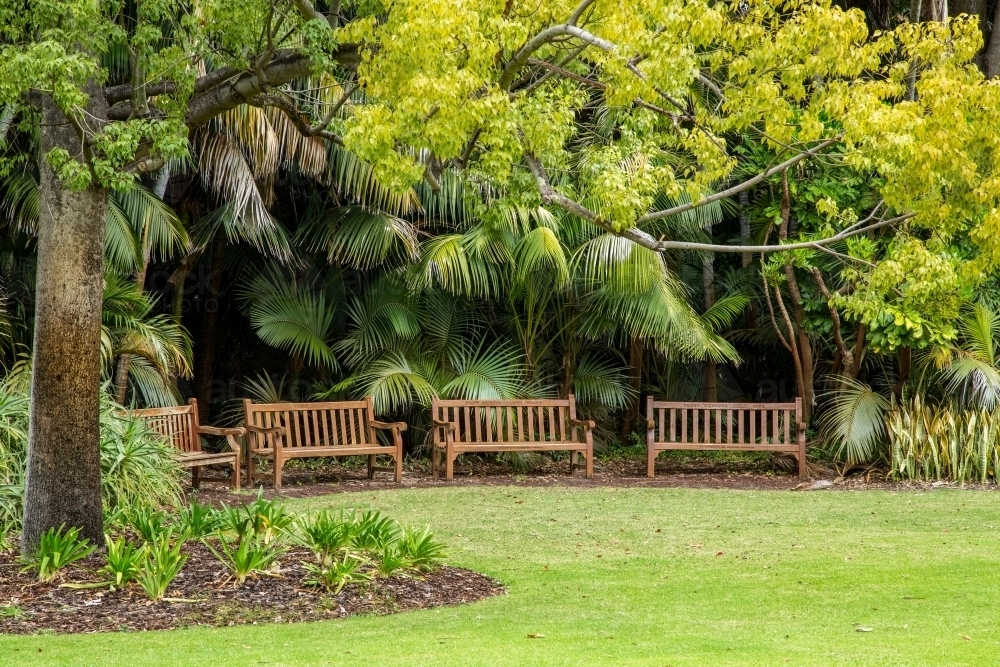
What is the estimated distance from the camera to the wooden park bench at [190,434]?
33.9 feet

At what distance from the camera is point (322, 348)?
1246 centimetres

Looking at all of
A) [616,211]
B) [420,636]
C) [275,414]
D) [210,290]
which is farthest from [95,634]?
[210,290]

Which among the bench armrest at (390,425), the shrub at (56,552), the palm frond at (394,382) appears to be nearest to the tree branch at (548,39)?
the shrub at (56,552)

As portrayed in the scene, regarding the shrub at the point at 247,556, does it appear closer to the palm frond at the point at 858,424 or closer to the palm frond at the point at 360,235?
the palm frond at the point at 360,235

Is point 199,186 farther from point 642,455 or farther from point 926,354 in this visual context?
point 926,354

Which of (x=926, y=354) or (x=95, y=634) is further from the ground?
(x=926, y=354)

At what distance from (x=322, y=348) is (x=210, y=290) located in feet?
5.77

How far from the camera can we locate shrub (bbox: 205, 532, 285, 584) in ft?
20.6

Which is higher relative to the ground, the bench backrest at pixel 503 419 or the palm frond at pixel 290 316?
the palm frond at pixel 290 316

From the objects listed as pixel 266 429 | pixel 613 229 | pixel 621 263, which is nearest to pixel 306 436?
pixel 266 429

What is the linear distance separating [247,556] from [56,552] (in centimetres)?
103

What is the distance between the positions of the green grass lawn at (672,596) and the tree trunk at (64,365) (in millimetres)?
1314

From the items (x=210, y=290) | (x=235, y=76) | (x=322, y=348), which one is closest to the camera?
(x=235, y=76)

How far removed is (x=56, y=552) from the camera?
6.30 m
